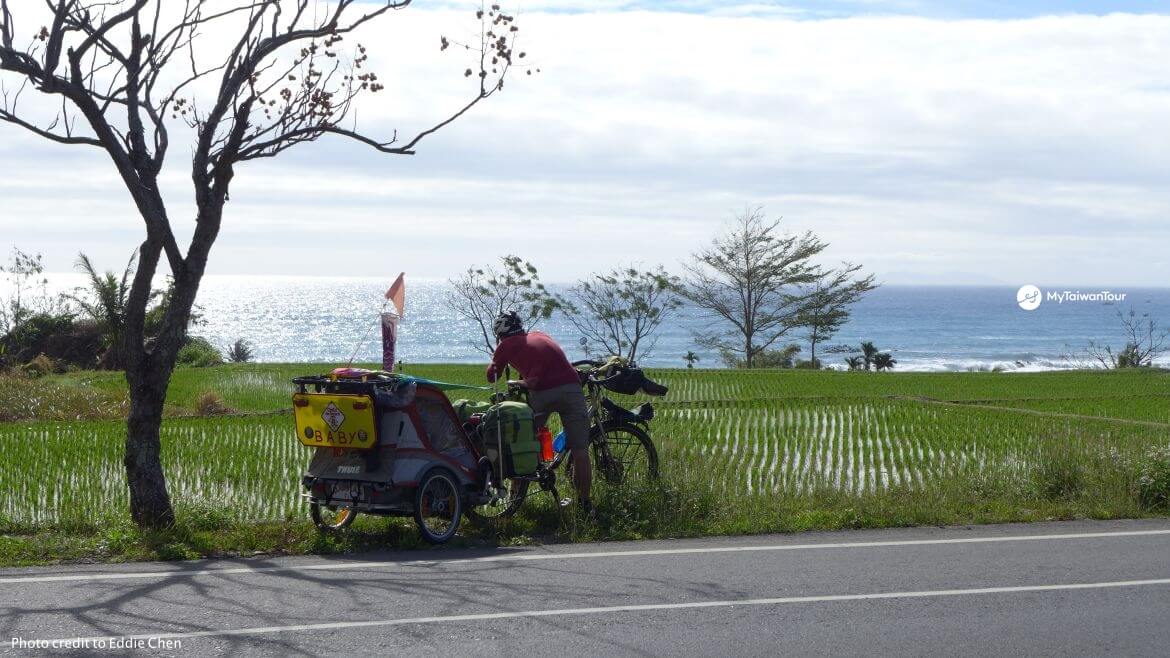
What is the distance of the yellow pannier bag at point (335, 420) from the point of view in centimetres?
853

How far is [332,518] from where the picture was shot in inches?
374

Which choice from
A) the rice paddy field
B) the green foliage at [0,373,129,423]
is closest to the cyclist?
the rice paddy field

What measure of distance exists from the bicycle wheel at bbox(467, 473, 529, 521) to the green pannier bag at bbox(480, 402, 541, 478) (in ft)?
0.70

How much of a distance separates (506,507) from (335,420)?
6.56 ft

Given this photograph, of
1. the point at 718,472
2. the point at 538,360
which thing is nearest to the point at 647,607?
the point at 538,360

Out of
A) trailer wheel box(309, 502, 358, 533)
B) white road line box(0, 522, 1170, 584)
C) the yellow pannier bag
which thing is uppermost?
the yellow pannier bag

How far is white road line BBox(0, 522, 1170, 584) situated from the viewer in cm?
743

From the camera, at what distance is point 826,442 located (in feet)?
57.4

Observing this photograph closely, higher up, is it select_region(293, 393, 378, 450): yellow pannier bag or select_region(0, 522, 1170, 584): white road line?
select_region(293, 393, 378, 450): yellow pannier bag

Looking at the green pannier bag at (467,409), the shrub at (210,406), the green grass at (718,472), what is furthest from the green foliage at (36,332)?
the green pannier bag at (467,409)

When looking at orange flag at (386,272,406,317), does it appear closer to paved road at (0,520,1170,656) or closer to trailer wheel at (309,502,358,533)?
trailer wheel at (309,502,358,533)

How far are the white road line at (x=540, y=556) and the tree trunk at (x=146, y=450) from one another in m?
1.43

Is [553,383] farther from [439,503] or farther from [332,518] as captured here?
[332,518]

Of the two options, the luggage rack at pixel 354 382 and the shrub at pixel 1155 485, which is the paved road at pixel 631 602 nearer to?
Result: the luggage rack at pixel 354 382
